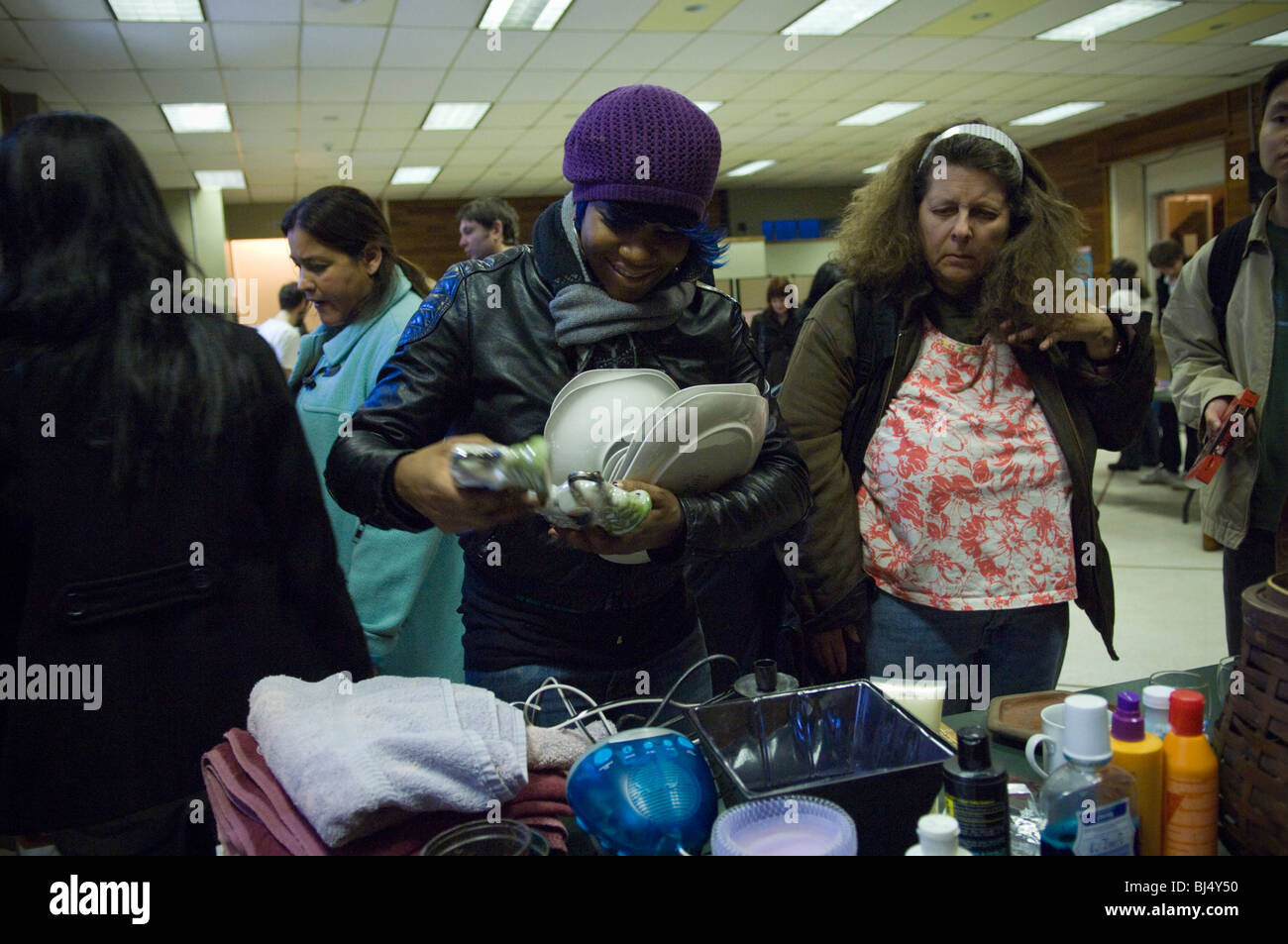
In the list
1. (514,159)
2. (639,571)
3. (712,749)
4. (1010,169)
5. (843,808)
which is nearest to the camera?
(843,808)

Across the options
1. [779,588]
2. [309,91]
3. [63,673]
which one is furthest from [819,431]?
[309,91]

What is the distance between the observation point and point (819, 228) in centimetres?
1533

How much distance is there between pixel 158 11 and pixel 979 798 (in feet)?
21.7

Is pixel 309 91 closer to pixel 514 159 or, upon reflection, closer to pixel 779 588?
pixel 514 159

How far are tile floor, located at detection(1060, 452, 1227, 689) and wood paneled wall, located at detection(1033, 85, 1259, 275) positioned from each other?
4.42 meters

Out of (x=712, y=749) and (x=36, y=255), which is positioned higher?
(x=36, y=255)

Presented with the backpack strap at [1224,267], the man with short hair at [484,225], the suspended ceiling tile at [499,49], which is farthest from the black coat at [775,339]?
the backpack strap at [1224,267]

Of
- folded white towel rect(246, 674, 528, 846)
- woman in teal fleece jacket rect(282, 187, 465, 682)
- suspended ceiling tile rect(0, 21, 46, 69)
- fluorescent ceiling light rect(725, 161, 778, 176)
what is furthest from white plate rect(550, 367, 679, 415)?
fluorescent ceiling light rect(725, 161, 778, 176)

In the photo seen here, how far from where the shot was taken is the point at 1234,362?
2129 millimetres

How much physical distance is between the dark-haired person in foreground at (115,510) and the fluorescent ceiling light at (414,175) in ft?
36.0

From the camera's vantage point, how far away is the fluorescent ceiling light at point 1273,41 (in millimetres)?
7773

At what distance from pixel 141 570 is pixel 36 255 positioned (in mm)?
395

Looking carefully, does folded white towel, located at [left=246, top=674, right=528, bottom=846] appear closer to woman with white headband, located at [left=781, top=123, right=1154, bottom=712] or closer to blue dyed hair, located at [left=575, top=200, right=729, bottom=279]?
blue dyed hair, located at [left=575, top=200, right=729, bottom=279]
